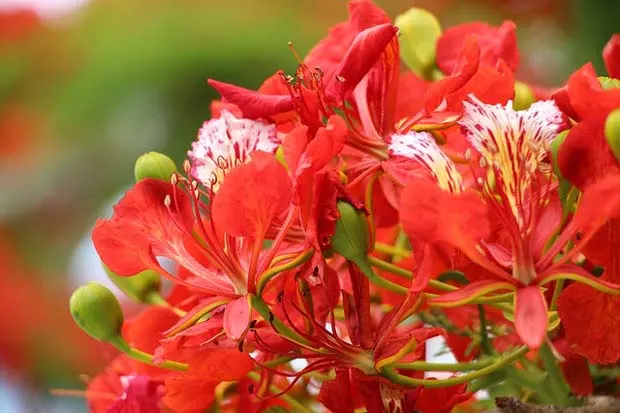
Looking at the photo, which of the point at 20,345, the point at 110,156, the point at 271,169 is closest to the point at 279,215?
the point at 271,169

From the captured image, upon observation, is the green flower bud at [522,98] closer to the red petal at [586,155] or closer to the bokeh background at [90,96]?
the red petal at [586,155]

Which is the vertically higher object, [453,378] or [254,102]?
[254,102]

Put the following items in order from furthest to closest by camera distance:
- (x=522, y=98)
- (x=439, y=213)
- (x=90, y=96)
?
(x=90, y=96) < (x=522, y=98) < (x=439, y=213)

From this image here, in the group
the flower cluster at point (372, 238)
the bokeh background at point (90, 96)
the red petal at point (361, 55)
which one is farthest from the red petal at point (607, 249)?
the bokeh background at point (90, 96)

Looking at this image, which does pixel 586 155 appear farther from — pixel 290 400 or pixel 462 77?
pixel 290 400

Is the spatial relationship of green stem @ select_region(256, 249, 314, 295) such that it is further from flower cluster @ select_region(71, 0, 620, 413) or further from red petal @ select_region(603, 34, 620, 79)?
red petal @ select_region(603, 34, 620, 79)

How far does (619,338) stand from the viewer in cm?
36

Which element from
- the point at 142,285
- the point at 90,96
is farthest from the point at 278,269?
the point at 90,96

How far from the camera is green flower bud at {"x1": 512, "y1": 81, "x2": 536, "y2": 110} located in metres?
0.42

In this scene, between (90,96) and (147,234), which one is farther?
(90,96)

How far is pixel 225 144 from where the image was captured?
1.33 ft

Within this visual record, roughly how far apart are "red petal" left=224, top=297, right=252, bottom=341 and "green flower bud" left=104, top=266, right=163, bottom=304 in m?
0.11

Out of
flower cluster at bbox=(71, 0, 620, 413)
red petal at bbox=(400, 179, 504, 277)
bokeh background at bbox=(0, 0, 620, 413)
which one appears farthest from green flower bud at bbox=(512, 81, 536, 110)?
bokeh background at bbox=(0, 0, 620, 413)

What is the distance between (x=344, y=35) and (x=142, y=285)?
0.15 m
